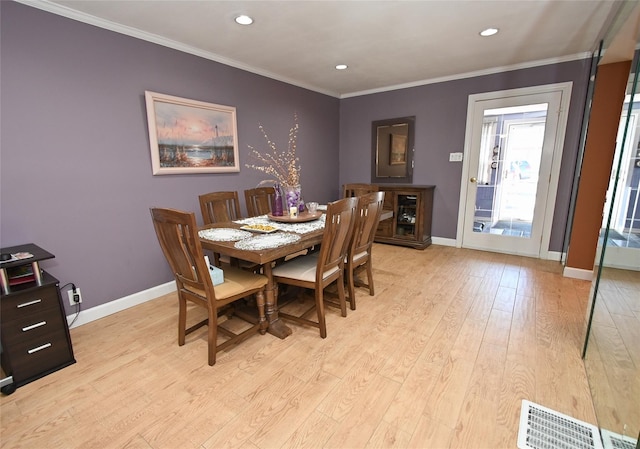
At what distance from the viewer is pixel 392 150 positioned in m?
4.66

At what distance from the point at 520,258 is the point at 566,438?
290 cm

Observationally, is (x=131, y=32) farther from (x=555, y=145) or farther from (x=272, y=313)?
(x=555, y=145)

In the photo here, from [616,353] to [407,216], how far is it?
3046 mm

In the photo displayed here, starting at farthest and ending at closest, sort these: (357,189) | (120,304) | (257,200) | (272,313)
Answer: (357,189) < (257,200) < (120,304) < (272,313)

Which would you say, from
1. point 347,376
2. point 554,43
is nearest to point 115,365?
point 347,376

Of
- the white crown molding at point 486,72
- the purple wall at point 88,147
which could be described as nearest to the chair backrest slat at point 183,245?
the purple wall at point 88,147

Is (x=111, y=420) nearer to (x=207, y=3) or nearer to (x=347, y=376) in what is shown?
(x=347, y=376)

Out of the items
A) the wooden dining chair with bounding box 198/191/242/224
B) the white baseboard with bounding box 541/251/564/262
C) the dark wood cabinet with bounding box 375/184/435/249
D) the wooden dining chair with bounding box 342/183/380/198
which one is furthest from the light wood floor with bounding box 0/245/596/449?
the dark wood cabinet with bounding box 375/184/435/249

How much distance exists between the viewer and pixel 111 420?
1.46m

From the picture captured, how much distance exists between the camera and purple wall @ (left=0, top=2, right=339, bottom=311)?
196 cm

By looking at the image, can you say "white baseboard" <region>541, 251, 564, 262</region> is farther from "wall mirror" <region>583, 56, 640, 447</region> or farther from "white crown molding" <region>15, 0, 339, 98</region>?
"white crown molding" <region>15, 0, 339, 98</region>

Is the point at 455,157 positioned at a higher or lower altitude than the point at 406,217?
higher

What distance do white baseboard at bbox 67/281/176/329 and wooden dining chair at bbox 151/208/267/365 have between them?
860 millimetres

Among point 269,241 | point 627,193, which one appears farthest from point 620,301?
point 269,241
